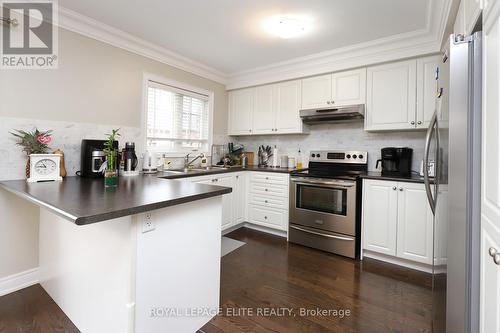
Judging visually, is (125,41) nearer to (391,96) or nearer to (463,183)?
(391,96)

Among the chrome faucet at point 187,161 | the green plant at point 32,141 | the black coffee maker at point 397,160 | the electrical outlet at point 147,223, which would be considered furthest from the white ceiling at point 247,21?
the electrical outlet at point 147,223

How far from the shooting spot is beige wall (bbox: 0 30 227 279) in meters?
2.01

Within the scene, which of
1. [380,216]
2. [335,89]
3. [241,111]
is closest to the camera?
[380,216]

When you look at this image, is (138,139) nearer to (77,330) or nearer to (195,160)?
(195,160)

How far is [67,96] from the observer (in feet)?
7.41

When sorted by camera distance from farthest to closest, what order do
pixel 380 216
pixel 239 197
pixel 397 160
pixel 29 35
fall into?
1. pixel 239 197
2. pixel 397 160
3. pixel 380 216
4. pixel 29 35

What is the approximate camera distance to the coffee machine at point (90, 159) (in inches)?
88.1

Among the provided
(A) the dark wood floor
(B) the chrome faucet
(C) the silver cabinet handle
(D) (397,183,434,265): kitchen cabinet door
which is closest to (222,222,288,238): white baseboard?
(A) the dark wood floor

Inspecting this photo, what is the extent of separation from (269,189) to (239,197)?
0.46 meters

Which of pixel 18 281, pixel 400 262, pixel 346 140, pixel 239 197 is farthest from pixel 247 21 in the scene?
pixel 18 281

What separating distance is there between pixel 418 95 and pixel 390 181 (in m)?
0.99

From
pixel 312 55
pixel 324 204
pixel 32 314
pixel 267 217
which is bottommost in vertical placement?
pixel 32 314

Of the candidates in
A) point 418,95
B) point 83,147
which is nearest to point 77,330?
point 83,147

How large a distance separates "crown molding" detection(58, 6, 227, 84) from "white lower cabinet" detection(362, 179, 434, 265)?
8.86ft
